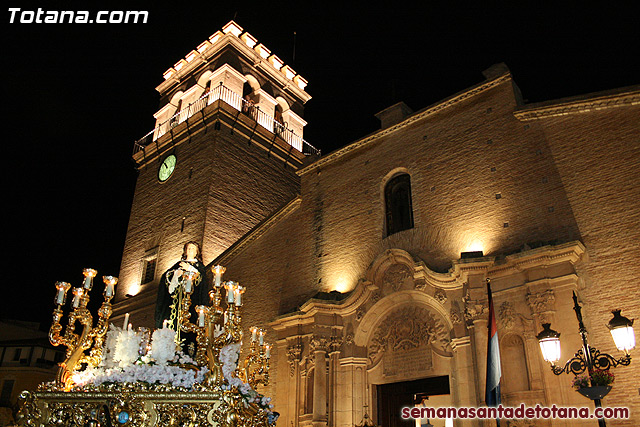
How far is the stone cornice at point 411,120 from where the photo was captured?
50.6 feet

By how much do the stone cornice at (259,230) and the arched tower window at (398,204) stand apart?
3642mm

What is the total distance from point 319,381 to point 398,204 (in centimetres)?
571

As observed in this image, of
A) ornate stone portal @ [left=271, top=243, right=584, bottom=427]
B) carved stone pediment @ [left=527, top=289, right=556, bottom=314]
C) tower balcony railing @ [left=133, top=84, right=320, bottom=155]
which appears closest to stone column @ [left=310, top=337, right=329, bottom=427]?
ornate stone portal @ [left=271, top=243, right=584, bottom=427]

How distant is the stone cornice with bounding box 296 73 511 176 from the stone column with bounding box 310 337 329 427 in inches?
261

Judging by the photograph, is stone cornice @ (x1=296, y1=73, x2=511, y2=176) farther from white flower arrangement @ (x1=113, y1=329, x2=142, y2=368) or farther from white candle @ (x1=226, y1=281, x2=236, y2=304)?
white flower arrangement @ (x1=113, y1=329, x2=142, y2=368)

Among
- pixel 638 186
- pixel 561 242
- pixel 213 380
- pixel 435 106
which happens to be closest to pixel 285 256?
pixel 435 106

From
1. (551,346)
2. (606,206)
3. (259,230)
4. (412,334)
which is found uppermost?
(259,230)

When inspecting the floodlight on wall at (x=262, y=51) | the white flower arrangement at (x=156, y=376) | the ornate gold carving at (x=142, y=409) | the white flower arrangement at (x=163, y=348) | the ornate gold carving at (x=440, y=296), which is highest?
the floodlight on wall at (x=262, y=51)

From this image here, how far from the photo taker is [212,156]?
76.7 feet

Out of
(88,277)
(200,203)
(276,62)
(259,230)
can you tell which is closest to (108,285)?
(88,277)

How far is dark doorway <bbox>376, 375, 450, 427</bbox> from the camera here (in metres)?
13.5

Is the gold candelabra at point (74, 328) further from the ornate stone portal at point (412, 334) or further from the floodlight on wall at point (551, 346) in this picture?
the ornate stone portal at point (412, 334)

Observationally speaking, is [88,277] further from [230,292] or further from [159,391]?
[159,391]

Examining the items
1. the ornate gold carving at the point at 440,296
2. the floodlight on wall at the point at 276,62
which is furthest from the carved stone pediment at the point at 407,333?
the floodlight on wall at the point at 276,62
